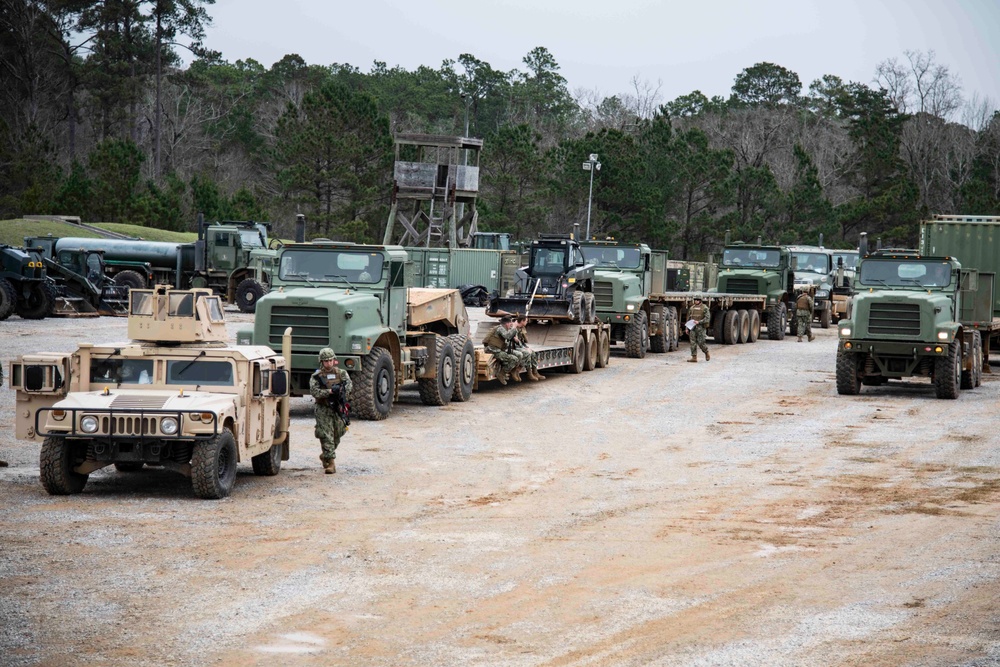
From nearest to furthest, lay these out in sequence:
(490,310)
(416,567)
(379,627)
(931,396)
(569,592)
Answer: (379,627), (569,592), (416,567), (931,396), (490,310)

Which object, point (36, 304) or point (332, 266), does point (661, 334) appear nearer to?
point (332, 266)

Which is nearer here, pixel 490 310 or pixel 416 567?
pixel 416 567

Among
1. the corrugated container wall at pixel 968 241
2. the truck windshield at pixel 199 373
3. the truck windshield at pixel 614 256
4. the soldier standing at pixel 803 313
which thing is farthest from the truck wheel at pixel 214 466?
the soldier standing at pixel 803 313

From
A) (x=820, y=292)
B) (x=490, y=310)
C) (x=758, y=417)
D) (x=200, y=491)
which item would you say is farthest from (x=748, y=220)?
(x=200, y=491)

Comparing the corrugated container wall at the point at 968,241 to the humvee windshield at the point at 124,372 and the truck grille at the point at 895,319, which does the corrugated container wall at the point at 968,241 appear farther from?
the humvee windshield at the point at 124,372

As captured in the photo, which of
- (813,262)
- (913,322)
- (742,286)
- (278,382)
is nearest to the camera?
(278,382)

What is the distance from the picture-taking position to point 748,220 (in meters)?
62.8

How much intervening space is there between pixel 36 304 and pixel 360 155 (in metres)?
25.8

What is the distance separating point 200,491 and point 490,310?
14510 millimetres

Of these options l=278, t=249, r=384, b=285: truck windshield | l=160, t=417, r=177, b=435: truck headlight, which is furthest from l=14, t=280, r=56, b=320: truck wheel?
l=160, t=417, r=177, b=435: truck headlight

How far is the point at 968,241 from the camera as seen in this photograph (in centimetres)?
2720

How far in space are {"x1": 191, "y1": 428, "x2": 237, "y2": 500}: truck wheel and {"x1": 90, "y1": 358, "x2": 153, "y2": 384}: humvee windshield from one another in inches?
41.6

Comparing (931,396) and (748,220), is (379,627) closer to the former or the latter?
(931,396)

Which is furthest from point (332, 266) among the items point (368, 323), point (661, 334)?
point (661, 334)
